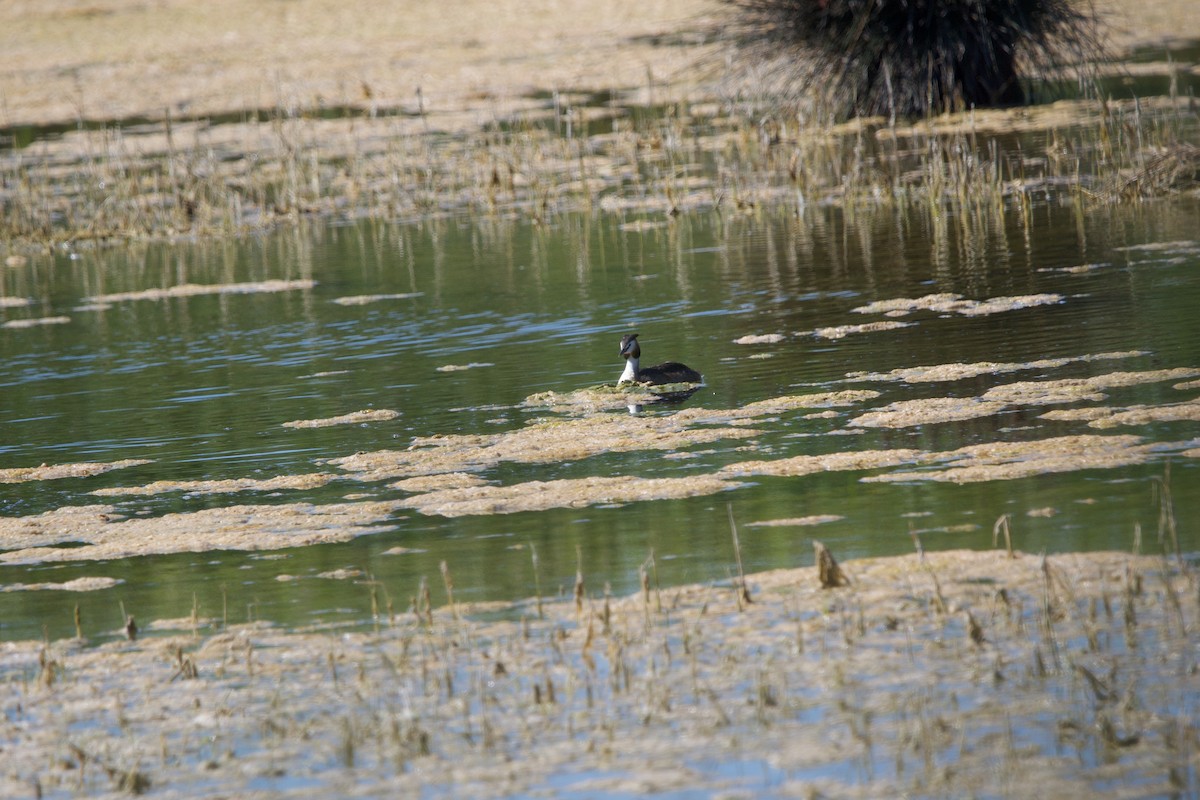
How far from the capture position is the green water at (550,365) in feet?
27.7

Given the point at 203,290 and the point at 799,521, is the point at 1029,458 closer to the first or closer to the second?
the point at 799,521

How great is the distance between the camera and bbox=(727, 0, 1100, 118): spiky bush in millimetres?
26078

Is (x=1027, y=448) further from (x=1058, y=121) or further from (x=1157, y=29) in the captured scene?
(x=1157, y=29)

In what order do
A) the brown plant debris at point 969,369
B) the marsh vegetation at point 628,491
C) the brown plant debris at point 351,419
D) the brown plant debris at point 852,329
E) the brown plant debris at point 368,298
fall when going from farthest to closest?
the brown plant debris at point 368,298
the brown plant debris at point 852,329
the brown plant debris at point 351,419
the brown plant debris at point 969,369
the marsh vegetation at point 628,491

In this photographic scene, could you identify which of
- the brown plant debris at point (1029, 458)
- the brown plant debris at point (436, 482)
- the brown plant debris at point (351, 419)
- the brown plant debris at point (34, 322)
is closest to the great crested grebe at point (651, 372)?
the brown plant debris at point (351, 419)

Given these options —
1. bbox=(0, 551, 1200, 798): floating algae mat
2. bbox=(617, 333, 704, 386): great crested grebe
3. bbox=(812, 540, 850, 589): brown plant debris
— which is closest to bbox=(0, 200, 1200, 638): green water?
bbox=(617, 333, 704, 386): great crested grebe

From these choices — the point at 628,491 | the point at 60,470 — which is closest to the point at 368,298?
the point at 60,470

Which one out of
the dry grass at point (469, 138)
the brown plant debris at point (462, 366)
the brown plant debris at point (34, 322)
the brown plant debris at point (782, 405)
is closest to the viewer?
the brown plant debris at point (782, 405)

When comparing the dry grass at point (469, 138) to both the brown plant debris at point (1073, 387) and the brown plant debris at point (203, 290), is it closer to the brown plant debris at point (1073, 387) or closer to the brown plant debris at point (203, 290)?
the brown plant debris at point (203, 290)

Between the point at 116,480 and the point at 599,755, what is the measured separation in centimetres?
625

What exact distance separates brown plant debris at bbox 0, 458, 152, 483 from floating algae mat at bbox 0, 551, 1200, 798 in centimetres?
401

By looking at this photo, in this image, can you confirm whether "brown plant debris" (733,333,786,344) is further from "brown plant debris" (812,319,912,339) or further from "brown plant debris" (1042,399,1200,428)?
"brown plant debris" (1042,399,1200,428)

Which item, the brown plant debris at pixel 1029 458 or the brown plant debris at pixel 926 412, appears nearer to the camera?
the brown plant debris at pixel 1029 458

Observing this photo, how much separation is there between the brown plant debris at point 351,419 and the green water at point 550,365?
6.7 inches
